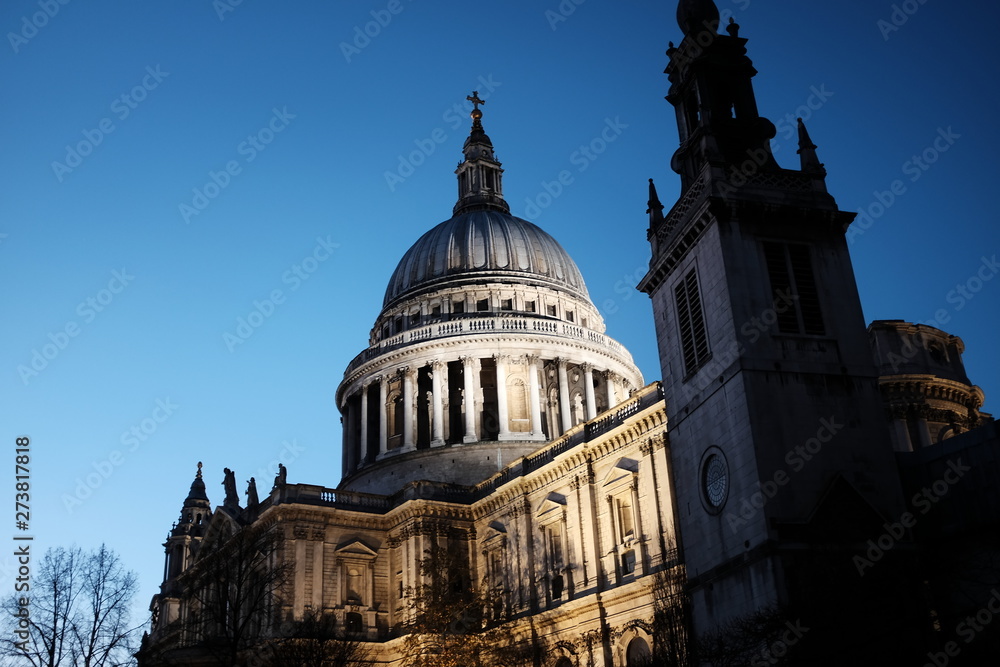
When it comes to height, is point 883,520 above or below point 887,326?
below

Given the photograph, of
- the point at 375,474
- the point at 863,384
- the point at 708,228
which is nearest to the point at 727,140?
the point at 708,228

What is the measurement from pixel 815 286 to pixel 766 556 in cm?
996

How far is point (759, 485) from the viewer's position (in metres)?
29.4

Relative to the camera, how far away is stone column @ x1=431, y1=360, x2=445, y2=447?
219 ft

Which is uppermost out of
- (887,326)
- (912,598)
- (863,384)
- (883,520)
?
(887,326)

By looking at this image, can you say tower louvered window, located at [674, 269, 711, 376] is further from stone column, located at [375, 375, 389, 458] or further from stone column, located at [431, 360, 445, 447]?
stone column, located at [375, 375, 389, 458]

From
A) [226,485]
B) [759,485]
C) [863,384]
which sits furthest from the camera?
[226,485]

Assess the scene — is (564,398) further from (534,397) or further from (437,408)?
(437,408)

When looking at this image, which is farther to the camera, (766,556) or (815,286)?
(815,286)

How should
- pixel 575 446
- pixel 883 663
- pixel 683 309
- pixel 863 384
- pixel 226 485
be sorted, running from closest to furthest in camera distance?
pixel 883 663, pixel 863 384, pixel 683 309, pixel 575 446, pixel 226 485

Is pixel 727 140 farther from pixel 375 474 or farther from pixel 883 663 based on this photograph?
pixel 375 474

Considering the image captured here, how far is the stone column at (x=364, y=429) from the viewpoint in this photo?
70.4 meters

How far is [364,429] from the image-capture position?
71250mm

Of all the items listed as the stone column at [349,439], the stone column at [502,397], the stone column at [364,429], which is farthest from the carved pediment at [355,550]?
the stone column at [349,439]
